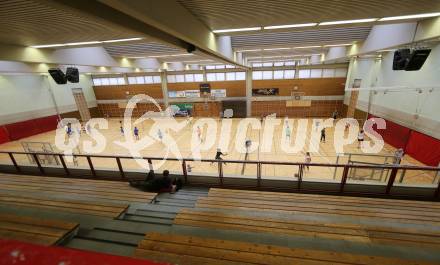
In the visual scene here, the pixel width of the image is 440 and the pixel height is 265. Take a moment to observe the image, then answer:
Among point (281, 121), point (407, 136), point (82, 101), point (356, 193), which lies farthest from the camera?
point (82, 101)

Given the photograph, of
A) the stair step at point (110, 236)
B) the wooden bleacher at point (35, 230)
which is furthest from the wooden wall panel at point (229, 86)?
the wooden bleacher at point (35, 230)

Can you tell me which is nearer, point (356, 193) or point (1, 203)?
point (1, 203)

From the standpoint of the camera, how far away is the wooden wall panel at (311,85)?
22.0 meters

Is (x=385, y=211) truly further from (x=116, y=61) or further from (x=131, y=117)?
(x=131, y=117)

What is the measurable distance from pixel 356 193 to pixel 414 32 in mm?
7624

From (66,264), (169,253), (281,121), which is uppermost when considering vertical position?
(66,264)

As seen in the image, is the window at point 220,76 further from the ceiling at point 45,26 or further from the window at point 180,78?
the ceiling at point 45,26

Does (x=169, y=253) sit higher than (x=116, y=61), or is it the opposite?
(x=116, y=61)

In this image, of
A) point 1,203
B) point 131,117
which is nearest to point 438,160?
point 1,203

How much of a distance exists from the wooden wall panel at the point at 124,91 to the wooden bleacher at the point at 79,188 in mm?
19603

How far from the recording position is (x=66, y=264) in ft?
3.54

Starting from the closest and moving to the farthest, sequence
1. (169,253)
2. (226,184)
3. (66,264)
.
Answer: (66,264)
(169,253)
(226,184)

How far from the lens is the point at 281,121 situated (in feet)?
73.5

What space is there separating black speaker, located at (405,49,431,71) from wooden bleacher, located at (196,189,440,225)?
5.48 metres
